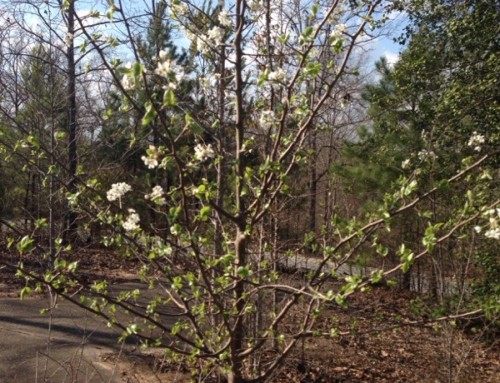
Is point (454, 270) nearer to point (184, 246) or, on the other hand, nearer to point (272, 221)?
point (272, 221)

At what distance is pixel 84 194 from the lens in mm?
2320

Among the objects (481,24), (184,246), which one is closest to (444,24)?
(481,24)

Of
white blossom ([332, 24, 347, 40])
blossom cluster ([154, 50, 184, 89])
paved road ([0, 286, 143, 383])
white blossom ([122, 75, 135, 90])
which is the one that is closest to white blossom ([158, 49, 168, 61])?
blossom cluster ([154, 50, 184, 89])

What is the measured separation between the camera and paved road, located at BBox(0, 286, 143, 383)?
4.48 meters

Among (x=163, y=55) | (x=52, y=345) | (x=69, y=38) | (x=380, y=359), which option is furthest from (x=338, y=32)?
(x=380, y=359)

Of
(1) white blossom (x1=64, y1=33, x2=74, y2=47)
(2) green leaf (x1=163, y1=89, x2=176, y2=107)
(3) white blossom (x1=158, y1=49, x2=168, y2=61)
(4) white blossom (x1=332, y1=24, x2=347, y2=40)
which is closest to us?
(2) green leaf (x1=163, y1=89, x2=176, y2=107)

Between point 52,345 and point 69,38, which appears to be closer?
point 69,38

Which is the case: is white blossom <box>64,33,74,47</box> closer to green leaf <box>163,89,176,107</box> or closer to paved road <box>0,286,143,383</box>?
green leaf <box>163,89,176,107</box>

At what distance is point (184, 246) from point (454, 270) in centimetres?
380

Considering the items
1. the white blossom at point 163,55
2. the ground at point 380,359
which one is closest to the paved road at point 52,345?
the ground at point 380,359

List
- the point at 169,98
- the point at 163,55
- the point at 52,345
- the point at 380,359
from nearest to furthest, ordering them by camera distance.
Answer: the point at 169,98 → the point at 163,55 → the point at 52,345 → the point at 380,359

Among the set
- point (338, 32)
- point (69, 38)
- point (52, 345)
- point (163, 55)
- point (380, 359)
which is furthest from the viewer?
point (380, 359)

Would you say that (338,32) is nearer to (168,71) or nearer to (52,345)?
(168,71)

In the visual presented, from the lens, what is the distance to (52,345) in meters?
5.26
